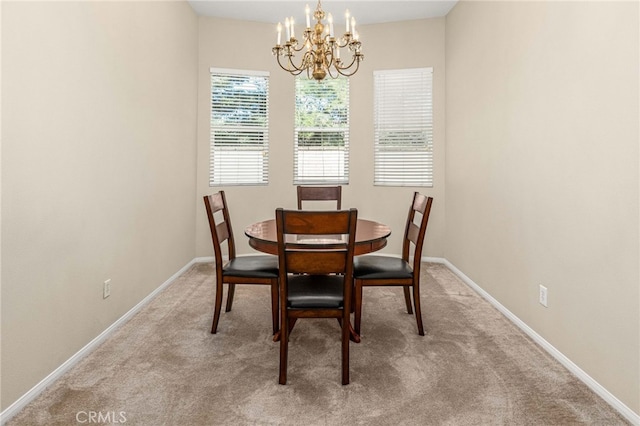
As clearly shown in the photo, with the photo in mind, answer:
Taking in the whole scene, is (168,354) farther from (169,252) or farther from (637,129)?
(637,129)

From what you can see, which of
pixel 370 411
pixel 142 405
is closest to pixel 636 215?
pixel 370 411

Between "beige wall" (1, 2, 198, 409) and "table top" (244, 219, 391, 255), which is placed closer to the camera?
"beige wall" (1, 2, 198, 409)

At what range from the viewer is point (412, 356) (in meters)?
2.13

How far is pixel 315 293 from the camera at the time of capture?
1.92 m

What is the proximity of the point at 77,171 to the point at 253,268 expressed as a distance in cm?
118

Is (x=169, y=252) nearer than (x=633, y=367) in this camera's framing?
No

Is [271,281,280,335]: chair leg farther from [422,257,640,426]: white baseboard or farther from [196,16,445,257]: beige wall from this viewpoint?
[196,16,445,257]: beige wall

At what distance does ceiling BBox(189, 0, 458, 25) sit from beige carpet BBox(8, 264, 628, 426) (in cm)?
329

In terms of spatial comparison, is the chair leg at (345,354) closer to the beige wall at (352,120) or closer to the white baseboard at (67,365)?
the white baseboard at (67,365)

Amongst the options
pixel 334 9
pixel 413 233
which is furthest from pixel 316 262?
pixel 334 9

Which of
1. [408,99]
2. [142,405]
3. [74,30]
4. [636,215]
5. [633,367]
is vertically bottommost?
[142,405]

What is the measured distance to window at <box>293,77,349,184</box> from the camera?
4.46m

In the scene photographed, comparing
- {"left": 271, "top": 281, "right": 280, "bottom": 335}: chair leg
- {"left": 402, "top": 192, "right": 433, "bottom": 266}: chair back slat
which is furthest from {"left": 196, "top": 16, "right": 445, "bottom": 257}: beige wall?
{"left": 271, "top": 281, "right": 280, "bottom": 335}: chair leg

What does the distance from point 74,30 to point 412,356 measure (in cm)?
270
